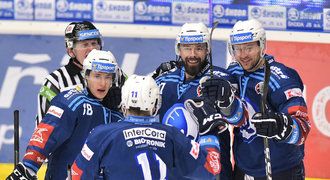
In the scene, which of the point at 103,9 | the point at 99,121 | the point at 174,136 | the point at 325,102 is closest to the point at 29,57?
the point at 103,9

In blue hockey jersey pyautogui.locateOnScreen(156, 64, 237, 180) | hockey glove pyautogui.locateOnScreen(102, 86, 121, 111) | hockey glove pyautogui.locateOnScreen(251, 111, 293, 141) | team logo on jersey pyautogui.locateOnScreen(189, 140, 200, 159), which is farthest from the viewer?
blue hockey jersey pyautogui.locateOnScreen(156, 64, 237, 180)

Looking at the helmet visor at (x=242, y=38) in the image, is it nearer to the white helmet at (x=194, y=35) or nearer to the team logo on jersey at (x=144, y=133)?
the white helmet at (x=194, y=35)

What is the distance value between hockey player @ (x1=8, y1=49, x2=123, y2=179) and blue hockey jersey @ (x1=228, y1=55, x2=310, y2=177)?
68cm

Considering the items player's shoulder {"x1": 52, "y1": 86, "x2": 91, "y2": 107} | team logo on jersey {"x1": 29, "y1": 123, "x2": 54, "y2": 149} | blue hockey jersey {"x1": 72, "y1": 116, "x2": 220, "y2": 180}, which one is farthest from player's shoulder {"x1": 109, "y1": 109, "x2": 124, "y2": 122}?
blue hockey jersey {"x1": 72, "y1": 116, "x2": 220, "y2": 180}

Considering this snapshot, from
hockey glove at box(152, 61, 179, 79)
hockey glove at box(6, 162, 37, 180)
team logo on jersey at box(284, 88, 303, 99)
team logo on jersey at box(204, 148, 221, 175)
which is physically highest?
hockey glove at box(152, 61, 179, 79)

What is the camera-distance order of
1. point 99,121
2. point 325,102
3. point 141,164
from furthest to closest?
point 325,102 → point 99,121 → point 141,164

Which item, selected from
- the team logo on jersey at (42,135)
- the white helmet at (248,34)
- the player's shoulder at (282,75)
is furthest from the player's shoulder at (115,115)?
the player's shoulder at (282,75)

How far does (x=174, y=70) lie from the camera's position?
602cm

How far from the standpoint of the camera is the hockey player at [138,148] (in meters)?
4.62

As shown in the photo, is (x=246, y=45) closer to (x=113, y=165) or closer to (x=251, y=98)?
(x=251, y=98)

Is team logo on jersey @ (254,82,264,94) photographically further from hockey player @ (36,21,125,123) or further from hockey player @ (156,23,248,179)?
hockey player @ (36,21,125,123)

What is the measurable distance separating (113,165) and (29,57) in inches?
145

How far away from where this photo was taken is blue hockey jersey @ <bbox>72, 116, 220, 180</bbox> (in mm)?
4613

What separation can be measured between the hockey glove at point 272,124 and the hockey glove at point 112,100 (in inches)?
28.9
